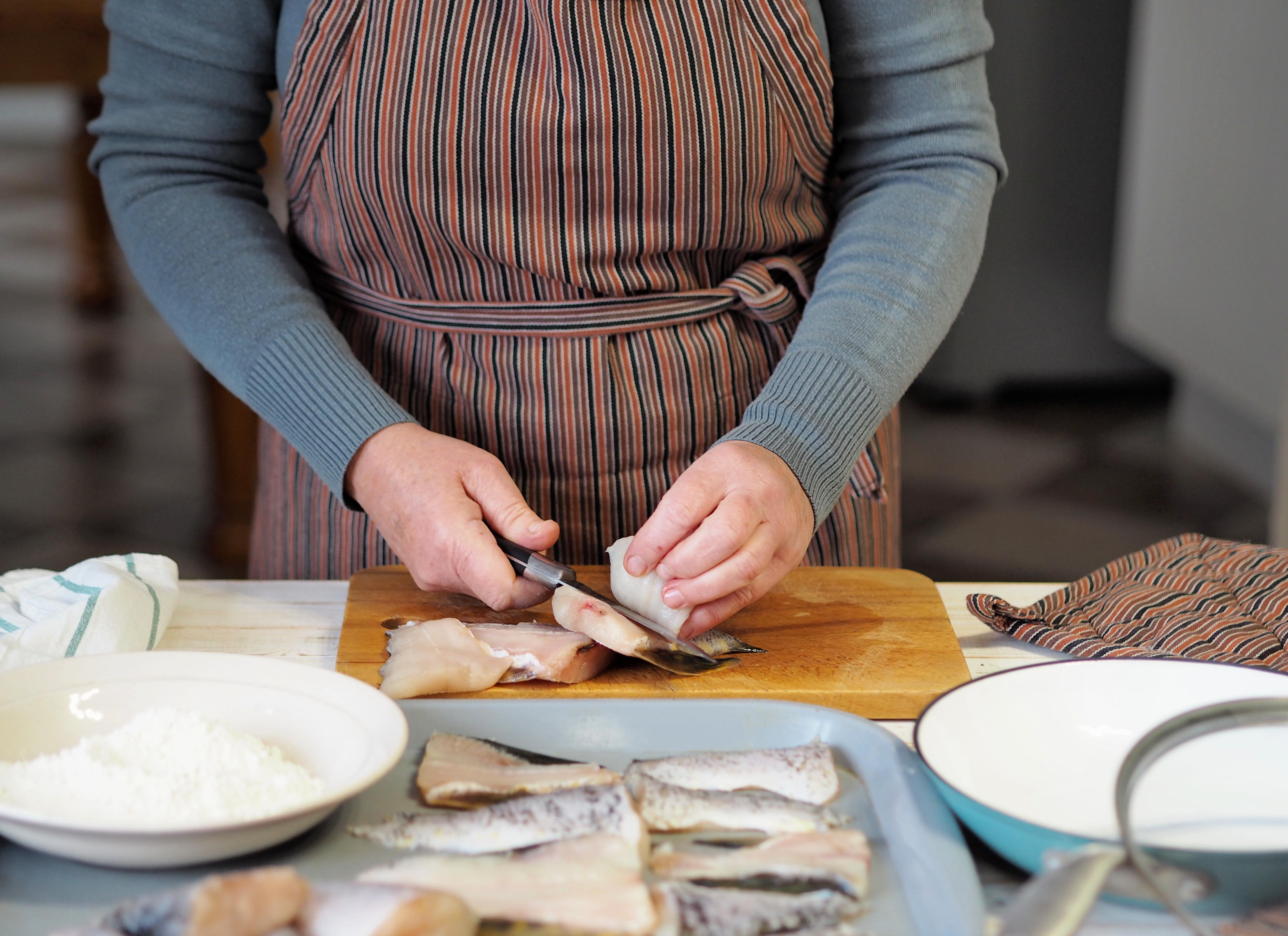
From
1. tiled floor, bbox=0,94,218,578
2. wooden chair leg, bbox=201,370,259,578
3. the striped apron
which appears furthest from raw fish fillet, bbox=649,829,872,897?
tiled floor, bbox=0,94,218,578

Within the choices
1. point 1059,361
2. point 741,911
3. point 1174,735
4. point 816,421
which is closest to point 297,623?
point 816,421

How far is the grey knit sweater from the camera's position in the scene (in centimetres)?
114

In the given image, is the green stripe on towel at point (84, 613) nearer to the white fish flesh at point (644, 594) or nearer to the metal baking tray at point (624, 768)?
the metal baking tray at point (624, 768)

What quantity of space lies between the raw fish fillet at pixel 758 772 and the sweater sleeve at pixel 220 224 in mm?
480

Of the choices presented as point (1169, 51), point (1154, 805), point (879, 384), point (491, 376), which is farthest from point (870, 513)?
point (1169, 51)

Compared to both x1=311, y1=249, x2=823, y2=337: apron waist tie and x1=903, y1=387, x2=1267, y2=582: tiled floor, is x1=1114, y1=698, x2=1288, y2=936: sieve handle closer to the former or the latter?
x1=311, y1=249, x2=823, y2=337: apron waist tie

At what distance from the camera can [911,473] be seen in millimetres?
3936

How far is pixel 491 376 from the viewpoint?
125 centimetres

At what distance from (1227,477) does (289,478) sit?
335cm

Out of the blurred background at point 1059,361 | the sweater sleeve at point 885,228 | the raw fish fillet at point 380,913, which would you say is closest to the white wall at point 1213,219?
the blurred background at point 1059,361

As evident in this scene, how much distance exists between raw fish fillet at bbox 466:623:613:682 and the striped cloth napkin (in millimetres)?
345

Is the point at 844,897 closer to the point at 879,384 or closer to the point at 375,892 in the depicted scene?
the point at 375,892

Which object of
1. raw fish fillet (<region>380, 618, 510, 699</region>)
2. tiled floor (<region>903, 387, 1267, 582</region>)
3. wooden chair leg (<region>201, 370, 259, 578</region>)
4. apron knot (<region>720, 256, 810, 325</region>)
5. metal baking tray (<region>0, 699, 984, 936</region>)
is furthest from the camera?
tiled floor (<region>903, 387, 1267, 582</region>)

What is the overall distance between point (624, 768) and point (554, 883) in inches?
Answer: 6.8
